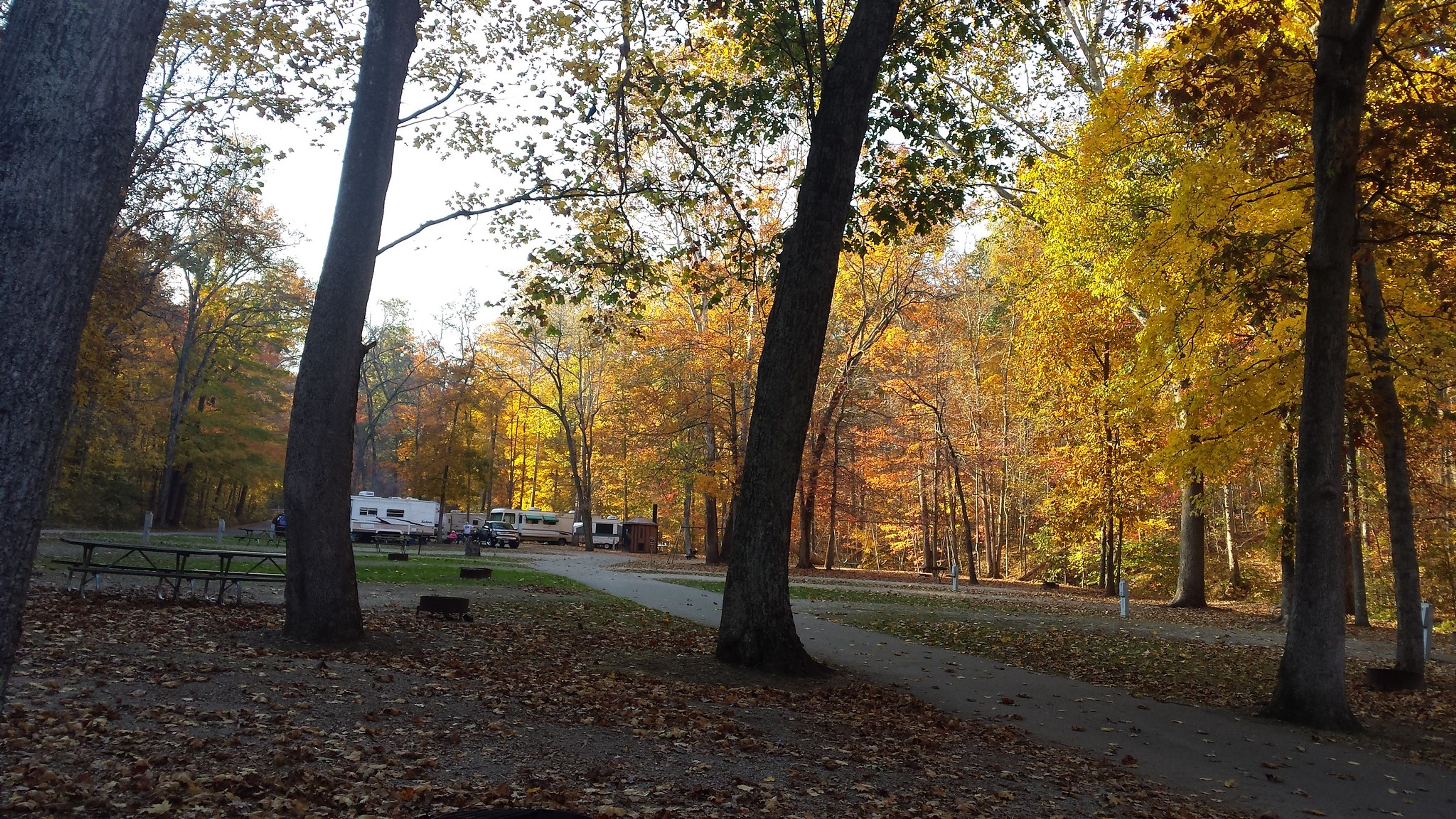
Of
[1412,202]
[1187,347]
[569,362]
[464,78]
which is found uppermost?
[569,362]

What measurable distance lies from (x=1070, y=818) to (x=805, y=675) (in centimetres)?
385

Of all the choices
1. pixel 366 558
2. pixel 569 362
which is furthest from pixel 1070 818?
pixel 569 362

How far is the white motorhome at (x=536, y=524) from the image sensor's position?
53.8 m

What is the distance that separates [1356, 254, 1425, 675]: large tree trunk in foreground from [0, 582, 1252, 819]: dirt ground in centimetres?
684

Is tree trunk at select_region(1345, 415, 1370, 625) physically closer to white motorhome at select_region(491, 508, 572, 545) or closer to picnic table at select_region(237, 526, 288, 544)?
picnic table at select_region(237, 526, 288, 544)

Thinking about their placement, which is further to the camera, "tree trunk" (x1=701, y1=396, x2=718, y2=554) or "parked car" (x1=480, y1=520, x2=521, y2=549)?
"parked car" (x1=480, y1=520, x2=521, y2=549)

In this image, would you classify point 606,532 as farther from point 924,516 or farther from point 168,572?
point 168,572

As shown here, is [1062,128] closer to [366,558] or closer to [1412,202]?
[1412,202]

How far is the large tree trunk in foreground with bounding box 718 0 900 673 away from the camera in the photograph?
343 inches

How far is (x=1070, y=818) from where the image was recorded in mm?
5059

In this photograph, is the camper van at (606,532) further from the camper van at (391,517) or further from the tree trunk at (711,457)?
the tree trunk at (711,457)

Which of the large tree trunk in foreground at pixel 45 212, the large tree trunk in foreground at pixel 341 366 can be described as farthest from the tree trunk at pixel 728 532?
the large tree trunk in foreground at pixel 45 212

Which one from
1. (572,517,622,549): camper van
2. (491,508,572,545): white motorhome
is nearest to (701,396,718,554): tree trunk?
(572,517,622,549): camper van

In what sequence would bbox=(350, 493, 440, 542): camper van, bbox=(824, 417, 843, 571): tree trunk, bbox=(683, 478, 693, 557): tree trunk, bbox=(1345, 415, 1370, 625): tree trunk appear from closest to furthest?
bbox=(1345, 415, 1370, 625): tree trunk, bbox=(824, 417, 843, 571): tree trunk, bbox=(683, 478, 693, 557): tree trunk, bbox=(350, 493, 440, 542): camper van
